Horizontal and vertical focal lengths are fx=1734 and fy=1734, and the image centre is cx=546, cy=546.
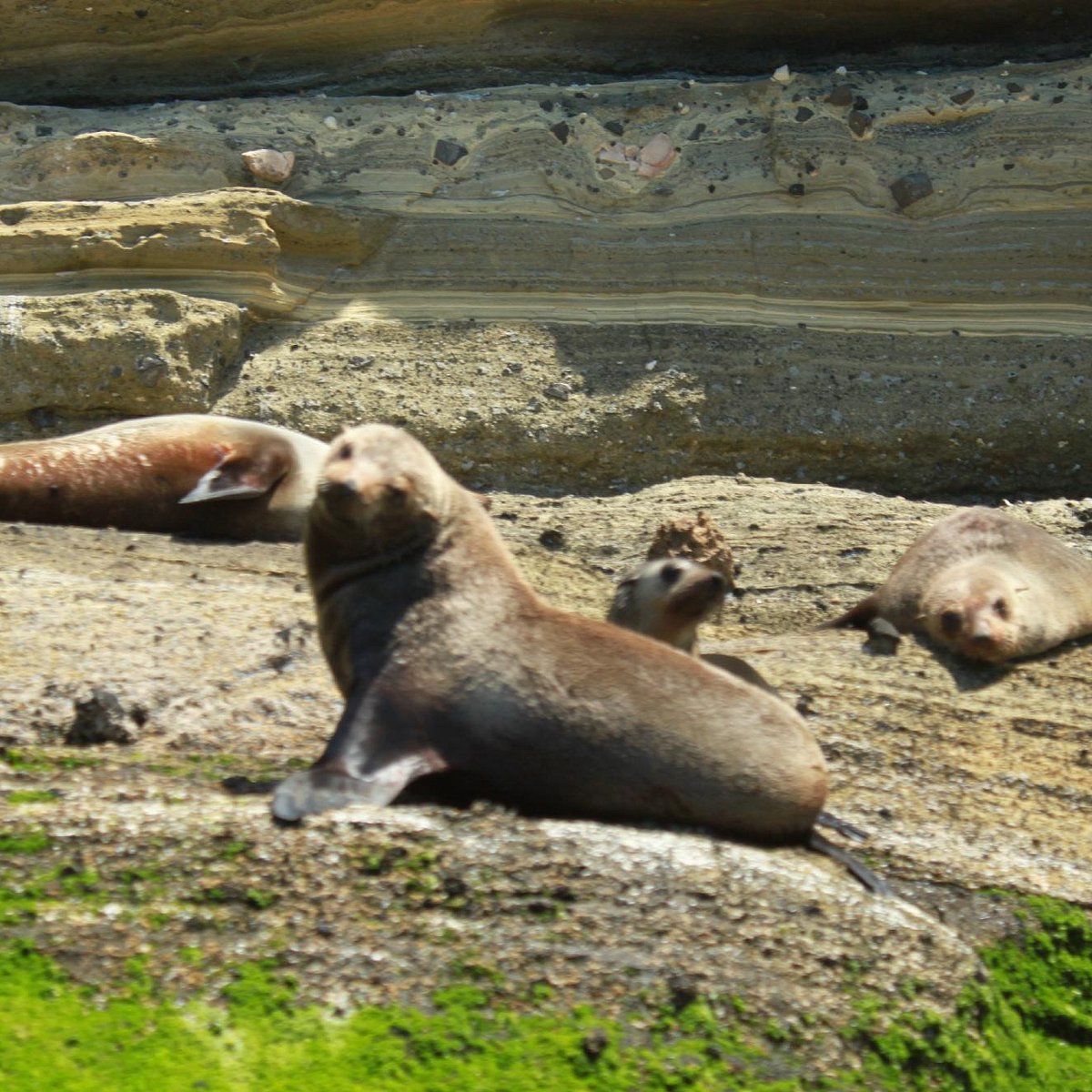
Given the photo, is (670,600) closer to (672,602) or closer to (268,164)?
(672,602)

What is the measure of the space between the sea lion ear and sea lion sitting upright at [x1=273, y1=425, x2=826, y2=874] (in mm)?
3450

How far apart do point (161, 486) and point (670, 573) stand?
3113mm

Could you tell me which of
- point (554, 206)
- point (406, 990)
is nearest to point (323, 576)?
point (406, 990)

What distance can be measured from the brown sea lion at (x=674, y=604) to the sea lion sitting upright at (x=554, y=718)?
2.34 ft

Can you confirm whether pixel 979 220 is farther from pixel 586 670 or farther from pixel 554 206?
pixel 586 670

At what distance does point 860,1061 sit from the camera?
14.0ft

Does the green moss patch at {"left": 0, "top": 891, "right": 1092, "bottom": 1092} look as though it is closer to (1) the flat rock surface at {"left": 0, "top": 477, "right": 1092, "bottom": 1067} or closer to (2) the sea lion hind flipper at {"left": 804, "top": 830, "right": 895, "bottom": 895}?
(1) the flat rock surface at {"left": 0, "top": 477, "right": 1092, "bottom": 1067}

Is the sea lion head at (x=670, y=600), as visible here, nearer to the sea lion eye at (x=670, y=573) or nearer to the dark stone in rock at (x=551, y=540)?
the sea lion eye at (x=670, y=573)

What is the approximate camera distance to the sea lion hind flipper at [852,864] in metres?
4.91

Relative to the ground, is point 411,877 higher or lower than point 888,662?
higher

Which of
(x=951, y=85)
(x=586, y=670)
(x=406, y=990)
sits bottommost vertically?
(x=406, y=990)

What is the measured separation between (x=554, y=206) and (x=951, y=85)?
2.93 meters

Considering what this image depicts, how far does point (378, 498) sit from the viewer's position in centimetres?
518

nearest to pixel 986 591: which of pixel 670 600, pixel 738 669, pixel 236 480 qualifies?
pixel 670 600
